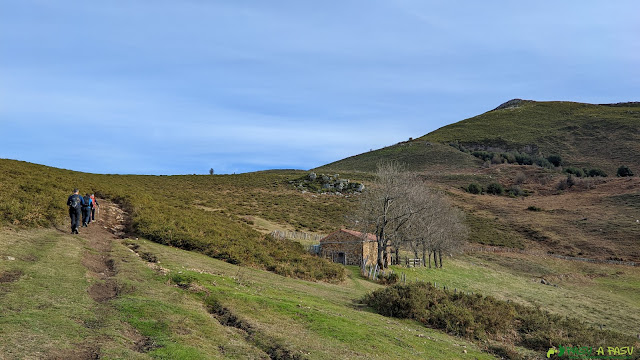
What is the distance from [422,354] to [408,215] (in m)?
31.8

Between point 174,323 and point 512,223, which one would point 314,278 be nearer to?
point 174,323

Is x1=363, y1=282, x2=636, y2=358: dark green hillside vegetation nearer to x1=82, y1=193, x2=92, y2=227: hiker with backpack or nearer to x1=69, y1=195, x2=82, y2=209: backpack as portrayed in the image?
x1=69, y1=195, x2=82, y2=209: backpack

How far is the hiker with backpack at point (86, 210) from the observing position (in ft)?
75.4

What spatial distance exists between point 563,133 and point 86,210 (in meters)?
166

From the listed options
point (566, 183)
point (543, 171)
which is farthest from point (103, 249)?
point (543, 171)

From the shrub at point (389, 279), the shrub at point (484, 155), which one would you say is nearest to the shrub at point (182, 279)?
the shrub at point (389, 279)

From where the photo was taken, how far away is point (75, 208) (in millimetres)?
21469

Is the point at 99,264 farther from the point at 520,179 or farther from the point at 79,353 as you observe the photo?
the point at 520,179

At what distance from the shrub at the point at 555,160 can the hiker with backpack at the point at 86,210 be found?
443 feet

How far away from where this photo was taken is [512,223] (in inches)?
3172

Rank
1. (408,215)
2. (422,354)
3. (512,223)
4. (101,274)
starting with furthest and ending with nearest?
(512,223) < (408,215) < (101,274) < (422,354)

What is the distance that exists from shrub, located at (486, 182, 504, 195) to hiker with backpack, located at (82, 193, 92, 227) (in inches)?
3765

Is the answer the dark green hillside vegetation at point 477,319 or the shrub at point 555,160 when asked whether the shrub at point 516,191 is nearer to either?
the shrub at point 555,160

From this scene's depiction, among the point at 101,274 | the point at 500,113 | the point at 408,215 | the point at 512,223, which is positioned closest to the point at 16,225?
the point at 101,274
